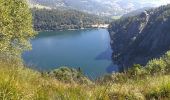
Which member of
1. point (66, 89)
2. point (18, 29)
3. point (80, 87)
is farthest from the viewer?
point (18, 29)

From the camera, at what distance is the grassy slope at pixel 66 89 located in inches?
214

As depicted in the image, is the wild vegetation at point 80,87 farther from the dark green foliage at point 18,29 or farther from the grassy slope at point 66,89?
the dark green foliage at point 18,29

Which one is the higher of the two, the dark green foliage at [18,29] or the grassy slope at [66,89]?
the grassy slope at [66,89]

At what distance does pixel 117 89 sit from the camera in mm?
6742

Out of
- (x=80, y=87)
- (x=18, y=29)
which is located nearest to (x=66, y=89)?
(x=80, y=87)

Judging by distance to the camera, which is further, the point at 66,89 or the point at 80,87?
the point at 80,87

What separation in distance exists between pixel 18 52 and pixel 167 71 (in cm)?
3903

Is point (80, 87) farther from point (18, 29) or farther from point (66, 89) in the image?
point (18, 29)

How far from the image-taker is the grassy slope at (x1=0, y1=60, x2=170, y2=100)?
5.44m

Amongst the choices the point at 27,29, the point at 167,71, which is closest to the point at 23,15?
the point at 27,29

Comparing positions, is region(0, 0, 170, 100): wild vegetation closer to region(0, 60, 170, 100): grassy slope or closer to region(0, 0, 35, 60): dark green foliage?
region(0, 60, 170, 100): grassy slope

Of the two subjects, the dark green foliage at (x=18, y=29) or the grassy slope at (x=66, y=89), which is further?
the dark green foliage at (x=18, y=29)

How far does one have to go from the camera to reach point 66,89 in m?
6.22

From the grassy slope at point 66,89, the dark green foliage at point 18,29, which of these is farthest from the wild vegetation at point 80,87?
the dark green foliage at point 18,29
